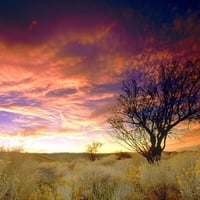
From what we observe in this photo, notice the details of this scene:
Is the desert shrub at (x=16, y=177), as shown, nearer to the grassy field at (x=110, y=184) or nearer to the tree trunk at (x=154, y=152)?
the grassy field at (x=110, y=184)

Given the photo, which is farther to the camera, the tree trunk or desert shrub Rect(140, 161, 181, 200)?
the tree trunk

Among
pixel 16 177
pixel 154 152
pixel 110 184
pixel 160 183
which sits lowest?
pixel 160 183

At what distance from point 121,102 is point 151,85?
2400 mm

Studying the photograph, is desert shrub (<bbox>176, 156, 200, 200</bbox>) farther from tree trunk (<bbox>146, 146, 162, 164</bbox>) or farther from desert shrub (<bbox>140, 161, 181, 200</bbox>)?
tree trunk (<bbox>146, 146, 162, 164</bbox>)

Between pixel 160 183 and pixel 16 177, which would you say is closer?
pixel 16 177

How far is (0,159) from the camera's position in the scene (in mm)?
13516

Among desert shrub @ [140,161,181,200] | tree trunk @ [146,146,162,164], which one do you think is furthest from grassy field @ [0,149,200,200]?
tree trunk @ [146,146,162,164]

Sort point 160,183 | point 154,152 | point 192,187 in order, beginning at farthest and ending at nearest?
point 154,152 → point 160,183 → point 192,187

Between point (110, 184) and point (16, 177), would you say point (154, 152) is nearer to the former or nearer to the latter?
point (110, 184)

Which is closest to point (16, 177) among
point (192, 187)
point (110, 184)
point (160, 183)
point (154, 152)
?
point (110, 184)

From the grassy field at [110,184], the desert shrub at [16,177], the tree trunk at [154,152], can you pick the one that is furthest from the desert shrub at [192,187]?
the tree trunk at [154,152]

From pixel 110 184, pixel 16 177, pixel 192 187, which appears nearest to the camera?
pixel 192 187

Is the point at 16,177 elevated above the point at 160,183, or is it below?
above

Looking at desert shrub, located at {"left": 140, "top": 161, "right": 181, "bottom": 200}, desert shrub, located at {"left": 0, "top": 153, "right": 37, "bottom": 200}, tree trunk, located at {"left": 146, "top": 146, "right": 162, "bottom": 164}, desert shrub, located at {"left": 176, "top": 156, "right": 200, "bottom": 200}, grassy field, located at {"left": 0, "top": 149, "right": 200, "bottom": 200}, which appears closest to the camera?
desert shrub, located at {"left": 176, "top": 156, "right": 200, "bottom": 200}
